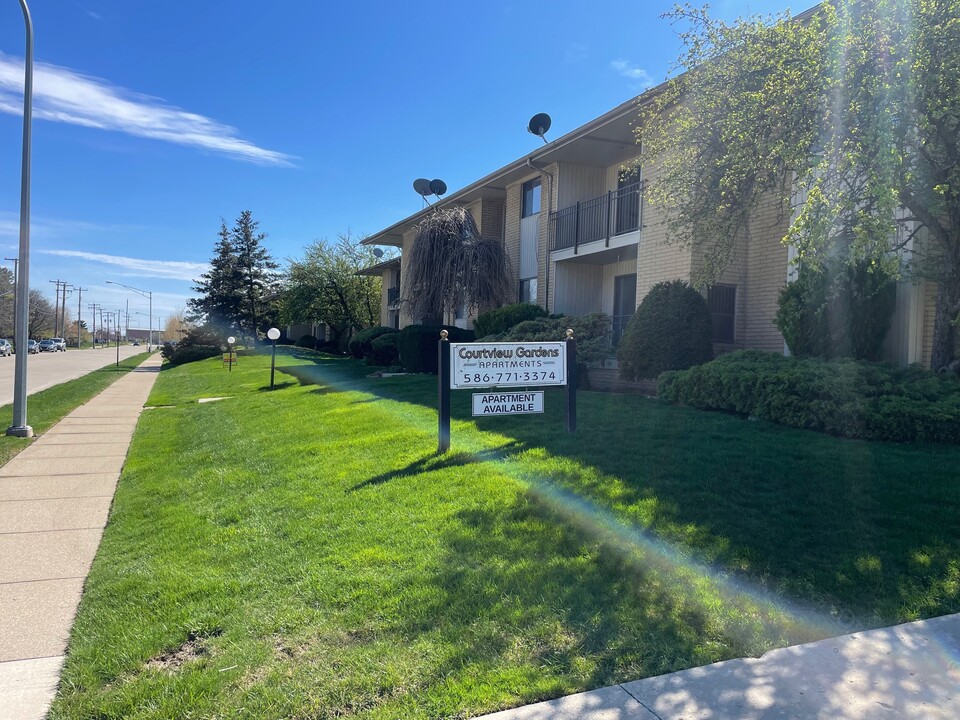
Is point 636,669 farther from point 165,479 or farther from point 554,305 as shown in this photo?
point 554,305

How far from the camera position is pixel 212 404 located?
608 inches

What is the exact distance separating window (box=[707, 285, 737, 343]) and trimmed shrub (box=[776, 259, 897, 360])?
351 cm

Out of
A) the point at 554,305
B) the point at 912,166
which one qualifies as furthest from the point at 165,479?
the point at 554,305

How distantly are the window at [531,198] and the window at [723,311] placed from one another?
7.49 metres

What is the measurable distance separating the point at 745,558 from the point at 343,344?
3614 cm

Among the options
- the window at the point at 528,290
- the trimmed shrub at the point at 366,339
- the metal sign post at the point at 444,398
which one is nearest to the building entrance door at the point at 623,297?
the window at the point at 528,290

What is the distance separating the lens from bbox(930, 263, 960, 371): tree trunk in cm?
793

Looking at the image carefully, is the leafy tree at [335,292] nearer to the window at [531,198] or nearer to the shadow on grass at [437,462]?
the window at [531,198]

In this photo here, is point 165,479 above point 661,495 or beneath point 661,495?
beneath

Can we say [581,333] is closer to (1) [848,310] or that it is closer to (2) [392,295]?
(1) [848,310]

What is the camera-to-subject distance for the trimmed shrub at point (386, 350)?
22341 millimetres

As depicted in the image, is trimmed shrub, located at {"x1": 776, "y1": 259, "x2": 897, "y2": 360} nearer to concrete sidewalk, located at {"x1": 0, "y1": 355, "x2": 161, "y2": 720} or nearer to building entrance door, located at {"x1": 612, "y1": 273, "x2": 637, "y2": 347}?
building entrance door, located at {"x1": 612, "y1": 273, "x2": 637, "y2": 347}

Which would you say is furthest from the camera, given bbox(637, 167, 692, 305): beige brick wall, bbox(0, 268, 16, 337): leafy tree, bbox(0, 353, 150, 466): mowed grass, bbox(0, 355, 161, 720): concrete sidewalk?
bbox(0, 268, 16, 337): leafy tree

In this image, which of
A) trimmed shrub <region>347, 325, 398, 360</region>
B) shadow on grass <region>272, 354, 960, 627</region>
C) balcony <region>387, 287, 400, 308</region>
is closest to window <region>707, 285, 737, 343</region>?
shadow on grass <region>272, 354, 960, 627</region>
